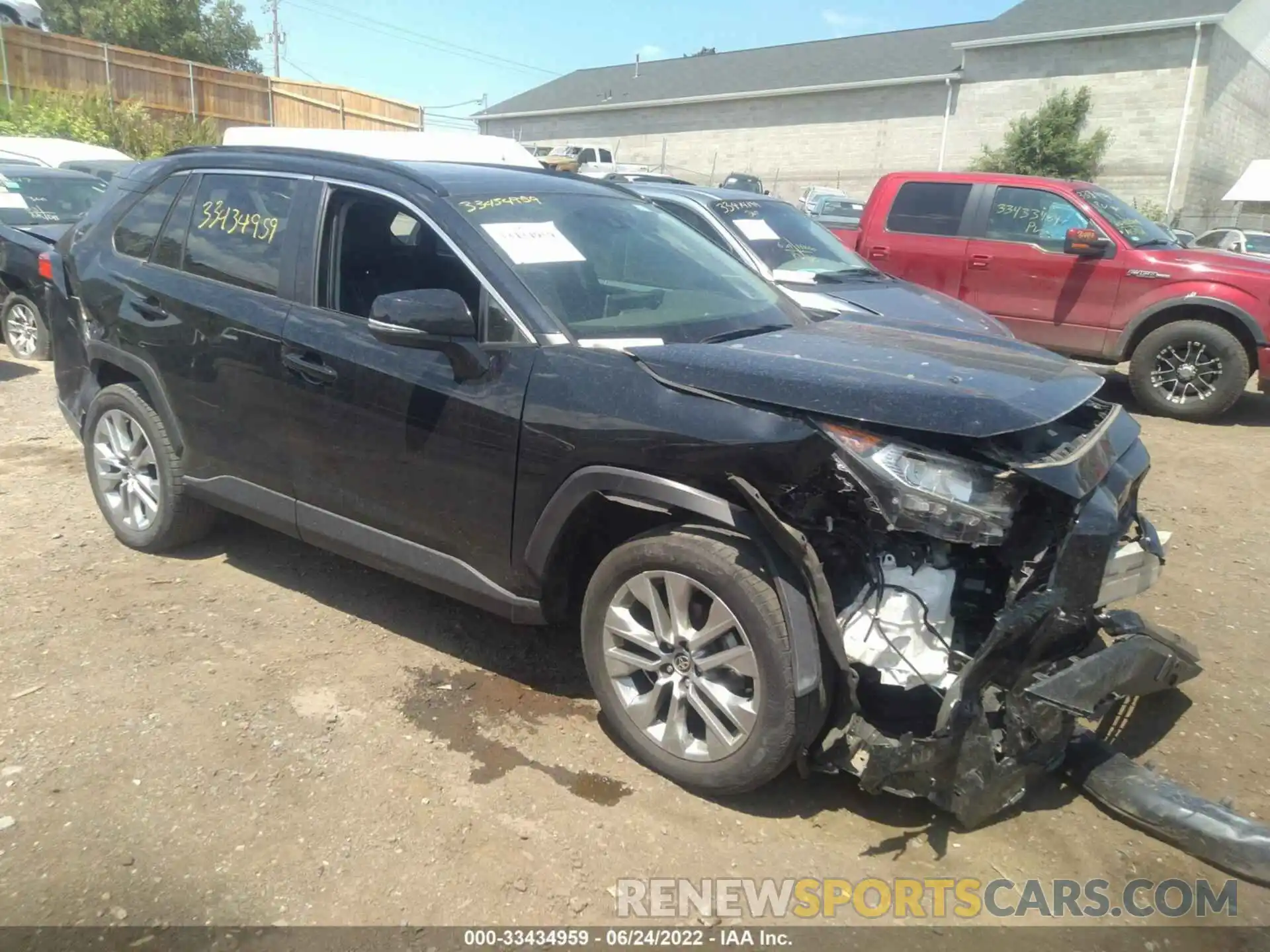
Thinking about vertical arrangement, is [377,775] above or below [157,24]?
below

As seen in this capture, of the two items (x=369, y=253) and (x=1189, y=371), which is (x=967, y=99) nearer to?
(x=1189, y=371)

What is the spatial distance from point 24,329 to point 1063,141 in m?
26.4

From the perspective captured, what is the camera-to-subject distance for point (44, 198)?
32.7ft

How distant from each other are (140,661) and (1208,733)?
405cm

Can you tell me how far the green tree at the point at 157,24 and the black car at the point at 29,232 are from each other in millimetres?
35528

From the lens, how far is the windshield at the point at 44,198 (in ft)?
30.2

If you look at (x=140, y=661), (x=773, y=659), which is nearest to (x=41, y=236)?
(x=140, y=661)

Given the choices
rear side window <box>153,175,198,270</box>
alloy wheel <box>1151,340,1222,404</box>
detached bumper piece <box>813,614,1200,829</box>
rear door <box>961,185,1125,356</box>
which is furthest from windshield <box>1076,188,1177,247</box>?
rear side window <box>153,175,198,270</box>

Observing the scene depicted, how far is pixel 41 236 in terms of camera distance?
29.2ft

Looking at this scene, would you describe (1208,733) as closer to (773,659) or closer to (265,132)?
(773,659)

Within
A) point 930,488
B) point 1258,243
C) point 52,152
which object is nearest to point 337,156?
point 930,488

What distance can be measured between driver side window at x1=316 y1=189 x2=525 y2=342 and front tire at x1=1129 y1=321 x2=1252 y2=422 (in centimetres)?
713

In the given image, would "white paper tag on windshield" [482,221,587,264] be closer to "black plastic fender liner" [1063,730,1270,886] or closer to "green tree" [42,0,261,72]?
"black plastic fender liner" [1063,730,1270,886]

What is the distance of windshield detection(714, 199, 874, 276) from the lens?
24.9ft
